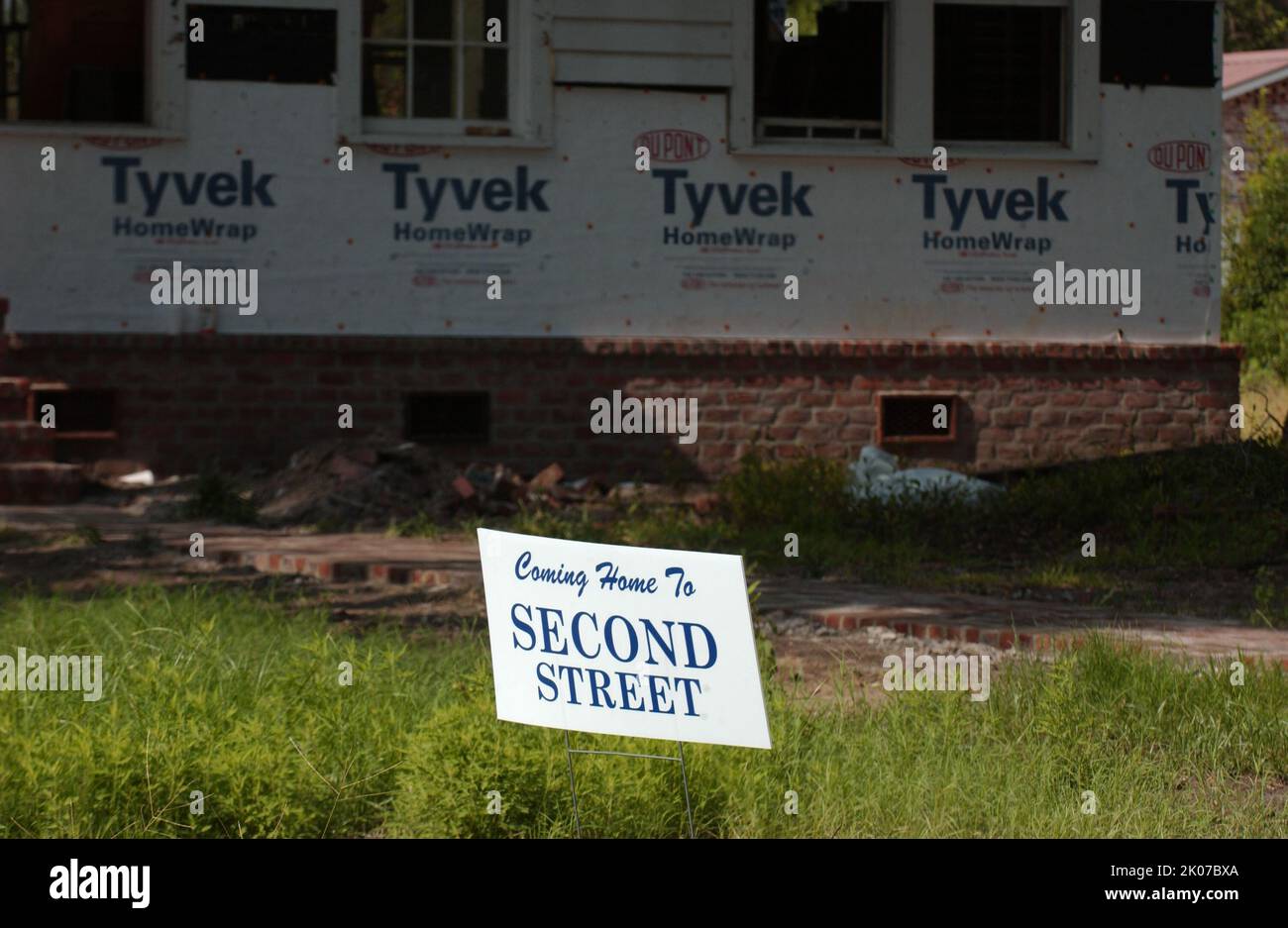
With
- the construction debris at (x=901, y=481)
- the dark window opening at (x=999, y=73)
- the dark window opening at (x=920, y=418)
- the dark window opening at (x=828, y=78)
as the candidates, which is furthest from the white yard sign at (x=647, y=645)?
the dark window opening at (x=999, y=73)

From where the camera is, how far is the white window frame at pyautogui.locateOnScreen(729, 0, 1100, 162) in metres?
14.5

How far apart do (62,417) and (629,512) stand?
4.81 m

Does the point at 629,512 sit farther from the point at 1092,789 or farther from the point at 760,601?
the point at 1092,789

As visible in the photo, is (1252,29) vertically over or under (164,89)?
over

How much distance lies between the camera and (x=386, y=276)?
47.0 feet

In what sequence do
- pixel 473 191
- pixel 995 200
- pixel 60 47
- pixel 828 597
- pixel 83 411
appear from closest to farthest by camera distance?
pixel 828 597, pixel 83 411, pixel 473 191, pixel 995 200, pixel 60 47

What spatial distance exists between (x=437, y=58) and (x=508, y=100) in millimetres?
681

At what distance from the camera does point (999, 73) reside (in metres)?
15.3

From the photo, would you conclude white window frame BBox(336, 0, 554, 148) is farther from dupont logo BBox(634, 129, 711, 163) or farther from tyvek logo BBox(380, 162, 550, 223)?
dupont logo BBox(634, 129, 711, 163)

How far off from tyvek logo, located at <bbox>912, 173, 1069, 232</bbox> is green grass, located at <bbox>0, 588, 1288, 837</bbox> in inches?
339

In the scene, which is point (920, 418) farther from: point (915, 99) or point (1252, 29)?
point (1252, 29)

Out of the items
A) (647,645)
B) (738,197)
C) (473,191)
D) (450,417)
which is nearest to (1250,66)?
(738,197)

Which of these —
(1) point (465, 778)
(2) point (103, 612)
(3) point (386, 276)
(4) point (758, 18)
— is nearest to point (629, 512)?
(3) point (386, 276)

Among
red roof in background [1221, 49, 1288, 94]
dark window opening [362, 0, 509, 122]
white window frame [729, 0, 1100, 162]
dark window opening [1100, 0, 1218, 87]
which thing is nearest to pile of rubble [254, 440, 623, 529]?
dark window opening [362, 0, 509, 122]
